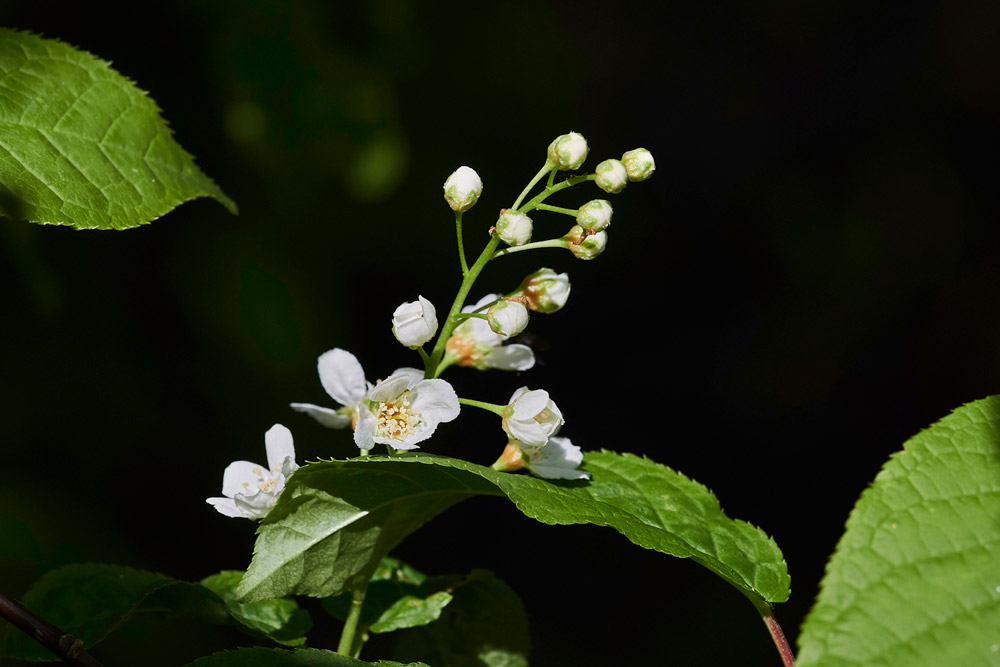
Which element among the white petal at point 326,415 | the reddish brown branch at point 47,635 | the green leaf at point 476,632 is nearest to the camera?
the reddish brown branch at point 47,635

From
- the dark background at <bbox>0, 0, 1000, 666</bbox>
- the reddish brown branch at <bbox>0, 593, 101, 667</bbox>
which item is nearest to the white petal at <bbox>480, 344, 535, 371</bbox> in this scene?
the reddish brown branch at <bbox>0, 593, 101, 667</bbox>

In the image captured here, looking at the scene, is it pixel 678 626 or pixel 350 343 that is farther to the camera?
pixel 678 626

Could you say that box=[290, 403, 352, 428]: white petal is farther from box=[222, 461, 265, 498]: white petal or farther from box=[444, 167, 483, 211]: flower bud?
box=[444, 167, 483, 211]: flower bud

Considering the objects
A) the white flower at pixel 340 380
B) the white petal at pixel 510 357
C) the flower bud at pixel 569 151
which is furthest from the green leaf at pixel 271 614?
the flower bud at pixel 569 151

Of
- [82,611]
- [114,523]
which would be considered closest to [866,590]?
[82,611]

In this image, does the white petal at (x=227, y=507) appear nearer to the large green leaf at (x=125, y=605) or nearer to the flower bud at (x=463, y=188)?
the large green leaf at (x=125, y=605)

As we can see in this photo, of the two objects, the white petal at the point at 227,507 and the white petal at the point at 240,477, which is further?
the white petal at the point at 240,477

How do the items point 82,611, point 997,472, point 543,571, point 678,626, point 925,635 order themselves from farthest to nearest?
point 543,571
point 678,626
point 82,611
point 997,472
point 925,635

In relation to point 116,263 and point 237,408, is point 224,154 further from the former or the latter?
point 237,408
